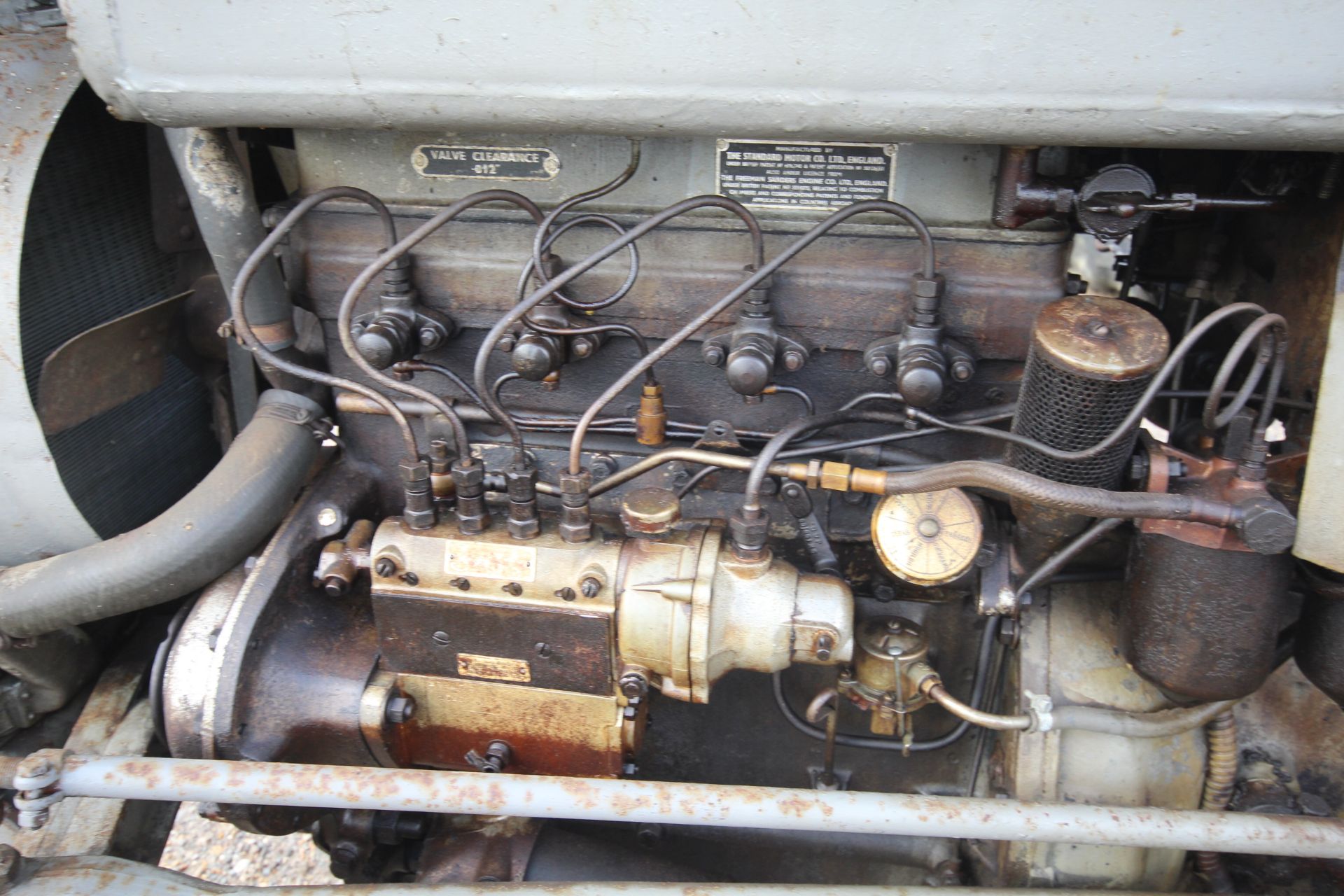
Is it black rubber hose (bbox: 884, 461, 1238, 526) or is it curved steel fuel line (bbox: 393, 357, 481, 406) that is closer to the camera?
black rubber hose (bbox: 884, 461, 1238, 526)

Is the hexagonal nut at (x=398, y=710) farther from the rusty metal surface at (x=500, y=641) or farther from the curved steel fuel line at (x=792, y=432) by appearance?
the curved steel fuel line at (x=792, y=432)

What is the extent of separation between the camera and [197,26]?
122 cm

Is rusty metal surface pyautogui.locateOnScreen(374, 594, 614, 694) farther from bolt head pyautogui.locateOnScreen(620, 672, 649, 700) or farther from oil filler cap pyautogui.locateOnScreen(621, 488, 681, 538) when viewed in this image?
oil filler cap pyautogui.locateOnScreen(621, 488, 681, 538)

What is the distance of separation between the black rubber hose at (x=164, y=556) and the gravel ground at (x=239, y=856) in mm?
913

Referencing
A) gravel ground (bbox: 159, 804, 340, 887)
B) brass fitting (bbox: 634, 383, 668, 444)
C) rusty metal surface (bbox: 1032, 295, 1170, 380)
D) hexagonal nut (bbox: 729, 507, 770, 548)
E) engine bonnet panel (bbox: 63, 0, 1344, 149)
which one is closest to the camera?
engine bonnet panel (bbox: 63, 0, 1344, 149)

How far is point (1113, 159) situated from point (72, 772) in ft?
5.84

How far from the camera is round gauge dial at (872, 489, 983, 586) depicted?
4.86 ft

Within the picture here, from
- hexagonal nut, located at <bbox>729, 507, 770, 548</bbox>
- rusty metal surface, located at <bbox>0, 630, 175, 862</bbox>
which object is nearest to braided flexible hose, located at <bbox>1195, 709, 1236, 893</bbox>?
hexagonal nut, located at <bbox>729, 507, 770, 548</bbox>

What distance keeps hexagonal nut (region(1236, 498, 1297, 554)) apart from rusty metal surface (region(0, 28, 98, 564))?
6.02 feet

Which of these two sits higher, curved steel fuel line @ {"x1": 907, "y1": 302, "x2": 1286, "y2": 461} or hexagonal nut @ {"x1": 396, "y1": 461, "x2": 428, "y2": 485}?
curved steel fuel line @ {"x1": 907, "y1": 302, "x2": 1286, "y2": 461}

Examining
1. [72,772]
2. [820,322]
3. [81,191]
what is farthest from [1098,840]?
[81,191]

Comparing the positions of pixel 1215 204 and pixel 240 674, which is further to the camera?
pixel 240 674

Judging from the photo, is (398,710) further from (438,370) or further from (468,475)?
(438,370)

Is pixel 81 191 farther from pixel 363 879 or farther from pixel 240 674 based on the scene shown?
pixel 363 879
